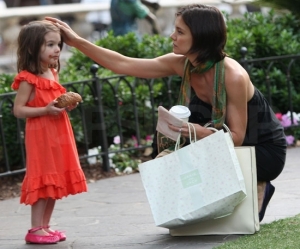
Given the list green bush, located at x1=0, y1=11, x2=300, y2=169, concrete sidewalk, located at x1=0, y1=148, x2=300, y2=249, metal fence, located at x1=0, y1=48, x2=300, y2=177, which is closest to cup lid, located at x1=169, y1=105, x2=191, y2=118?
concrete sidewalk, located at x1=0, y1=148, x2=300, y2=249

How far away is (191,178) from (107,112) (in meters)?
3.65

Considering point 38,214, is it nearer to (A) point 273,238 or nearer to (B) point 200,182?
(B) point 200,182

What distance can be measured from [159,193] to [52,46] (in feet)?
3.70

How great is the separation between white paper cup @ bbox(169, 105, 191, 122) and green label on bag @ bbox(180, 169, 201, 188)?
0.31 m

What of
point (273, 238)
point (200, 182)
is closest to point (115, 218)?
point (200, 182)

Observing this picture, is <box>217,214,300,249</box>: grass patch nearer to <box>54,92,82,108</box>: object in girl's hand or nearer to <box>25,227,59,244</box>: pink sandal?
<box>25,227,59,244</box>: pink sandal

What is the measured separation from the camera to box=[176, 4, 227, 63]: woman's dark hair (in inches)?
195

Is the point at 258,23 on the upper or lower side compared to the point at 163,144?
lower

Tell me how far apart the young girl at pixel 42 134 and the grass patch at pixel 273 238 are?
3.56 feet

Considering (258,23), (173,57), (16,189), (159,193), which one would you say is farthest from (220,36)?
(258,23)

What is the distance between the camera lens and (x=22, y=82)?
5223 mm

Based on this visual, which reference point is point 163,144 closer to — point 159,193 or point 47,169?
point 159,193

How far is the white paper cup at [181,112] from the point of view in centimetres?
486

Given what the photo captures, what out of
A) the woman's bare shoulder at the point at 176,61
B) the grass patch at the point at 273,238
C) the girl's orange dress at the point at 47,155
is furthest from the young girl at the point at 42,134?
the grass patch at the point at 273,238
